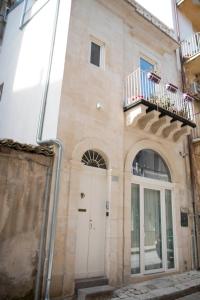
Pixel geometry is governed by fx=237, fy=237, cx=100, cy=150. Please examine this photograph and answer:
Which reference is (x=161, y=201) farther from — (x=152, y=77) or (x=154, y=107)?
(x=152, y=77)

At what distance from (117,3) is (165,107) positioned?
4.39 meters

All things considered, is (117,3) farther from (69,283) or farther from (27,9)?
(69,283)

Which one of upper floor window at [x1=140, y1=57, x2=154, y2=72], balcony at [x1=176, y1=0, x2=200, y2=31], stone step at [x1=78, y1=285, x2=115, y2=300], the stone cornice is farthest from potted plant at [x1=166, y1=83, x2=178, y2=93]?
balcony at [x1=176, y1=0, x2=200, y2=31]

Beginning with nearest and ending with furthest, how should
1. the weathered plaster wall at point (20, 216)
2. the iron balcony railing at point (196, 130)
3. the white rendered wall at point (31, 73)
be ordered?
the weathered plaster wall at point (20, 216), the white rendered wall at point (31, 73), the iron balcony railing at point (196, 130)

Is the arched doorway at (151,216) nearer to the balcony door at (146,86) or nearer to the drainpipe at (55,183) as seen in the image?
the balcony door at (146,86)

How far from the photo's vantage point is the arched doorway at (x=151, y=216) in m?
7.09

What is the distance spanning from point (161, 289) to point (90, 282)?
1857 mm

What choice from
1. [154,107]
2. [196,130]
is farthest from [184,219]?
[154,107]

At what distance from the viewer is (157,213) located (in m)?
7.93

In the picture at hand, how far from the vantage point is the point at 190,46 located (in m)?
11.7

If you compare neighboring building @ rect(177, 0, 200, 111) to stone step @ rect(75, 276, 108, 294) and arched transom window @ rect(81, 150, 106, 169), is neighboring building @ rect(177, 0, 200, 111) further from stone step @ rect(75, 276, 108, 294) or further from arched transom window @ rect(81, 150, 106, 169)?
stone step @ rect(75, 276, 108, 294)

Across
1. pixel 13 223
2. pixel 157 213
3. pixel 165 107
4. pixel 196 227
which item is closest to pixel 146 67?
pixel 165 107

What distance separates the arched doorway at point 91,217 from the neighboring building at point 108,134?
0.08ft

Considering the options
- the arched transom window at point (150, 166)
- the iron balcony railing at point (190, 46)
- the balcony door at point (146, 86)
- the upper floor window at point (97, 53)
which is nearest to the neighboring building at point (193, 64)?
the iron balcony railing at point (190, 46)
